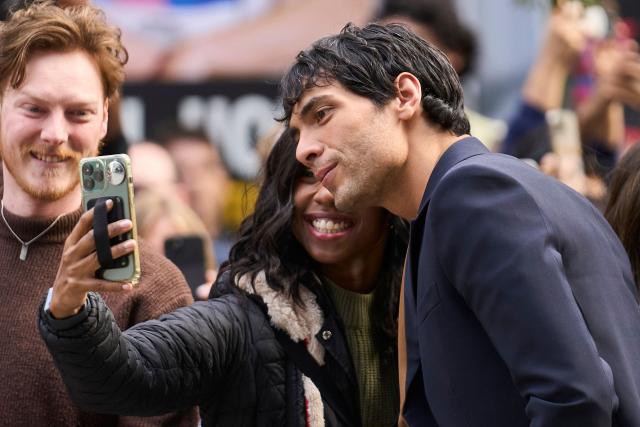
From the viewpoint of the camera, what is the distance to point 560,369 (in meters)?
2.64

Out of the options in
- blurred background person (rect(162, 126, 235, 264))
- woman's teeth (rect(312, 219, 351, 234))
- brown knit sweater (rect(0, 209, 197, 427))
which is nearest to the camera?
brown knit sweater (rect(0, 209, 197, 427))

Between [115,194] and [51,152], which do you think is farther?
[51,152]

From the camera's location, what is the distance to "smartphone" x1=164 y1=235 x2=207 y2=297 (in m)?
4.89

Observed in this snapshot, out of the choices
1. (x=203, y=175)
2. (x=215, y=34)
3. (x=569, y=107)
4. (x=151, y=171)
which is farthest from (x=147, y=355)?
(x=215, y=34)

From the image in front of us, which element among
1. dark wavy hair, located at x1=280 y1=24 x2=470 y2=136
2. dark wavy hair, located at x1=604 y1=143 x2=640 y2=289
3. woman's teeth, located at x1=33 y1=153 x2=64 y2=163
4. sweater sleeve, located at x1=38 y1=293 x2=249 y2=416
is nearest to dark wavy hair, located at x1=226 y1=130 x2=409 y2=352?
sweater sleeve, located at x1=38 y1=293 x2=249 y2=416

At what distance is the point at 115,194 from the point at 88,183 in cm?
9

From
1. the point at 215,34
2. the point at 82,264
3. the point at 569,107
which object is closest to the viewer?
the point at 82,264

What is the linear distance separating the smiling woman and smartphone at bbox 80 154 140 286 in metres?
0.15

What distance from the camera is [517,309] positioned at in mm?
2680

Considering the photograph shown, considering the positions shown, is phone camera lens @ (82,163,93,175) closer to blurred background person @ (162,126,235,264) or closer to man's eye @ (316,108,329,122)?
man's eye @ (316,108,329,122)

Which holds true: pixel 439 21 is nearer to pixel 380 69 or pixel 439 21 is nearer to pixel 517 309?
pixel 380 69

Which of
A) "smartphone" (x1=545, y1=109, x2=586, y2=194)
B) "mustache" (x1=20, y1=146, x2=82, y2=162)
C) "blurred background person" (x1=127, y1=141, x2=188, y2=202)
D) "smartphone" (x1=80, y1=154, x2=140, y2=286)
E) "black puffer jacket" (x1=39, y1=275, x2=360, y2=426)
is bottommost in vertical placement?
"blurred background person" (x1=127, y1=141, x2=188, y2=202)

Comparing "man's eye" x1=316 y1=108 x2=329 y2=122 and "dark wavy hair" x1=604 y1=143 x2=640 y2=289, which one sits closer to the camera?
"man's eye" x1=316 y1=108 x2=329 y2=122

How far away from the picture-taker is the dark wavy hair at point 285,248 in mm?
3658
